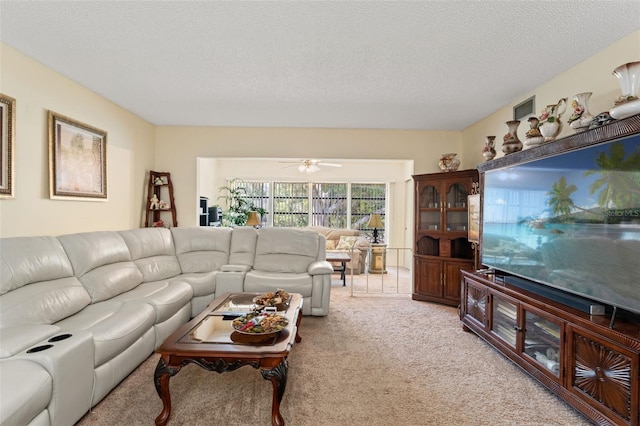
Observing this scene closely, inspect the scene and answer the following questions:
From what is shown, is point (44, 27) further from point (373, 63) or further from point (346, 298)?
point (346, 298)

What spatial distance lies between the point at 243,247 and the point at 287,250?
0.61 meters

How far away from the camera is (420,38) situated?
7.70ft

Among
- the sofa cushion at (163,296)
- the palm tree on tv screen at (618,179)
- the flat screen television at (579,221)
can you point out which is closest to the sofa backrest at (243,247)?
the sofa cushion at (163,296)

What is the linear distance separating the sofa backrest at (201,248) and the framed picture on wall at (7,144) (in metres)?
1.85

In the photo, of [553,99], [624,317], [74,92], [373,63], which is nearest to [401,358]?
[624,317]

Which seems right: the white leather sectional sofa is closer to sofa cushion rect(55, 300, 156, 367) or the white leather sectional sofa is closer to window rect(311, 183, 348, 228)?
sofa cushion rect(55, 300, 156, 367)

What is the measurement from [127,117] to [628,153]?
5010mm

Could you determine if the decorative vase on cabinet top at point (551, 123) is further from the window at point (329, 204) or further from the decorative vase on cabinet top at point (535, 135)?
the window at point (329, 204)

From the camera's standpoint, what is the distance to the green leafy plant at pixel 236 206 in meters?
6.69

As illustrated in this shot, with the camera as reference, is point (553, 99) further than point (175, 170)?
No

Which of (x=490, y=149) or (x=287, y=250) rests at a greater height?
(x=490, y=149)

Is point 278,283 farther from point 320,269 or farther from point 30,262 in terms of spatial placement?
point 30,262

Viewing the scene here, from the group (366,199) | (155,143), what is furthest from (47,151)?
(366,199)

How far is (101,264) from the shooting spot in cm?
292
